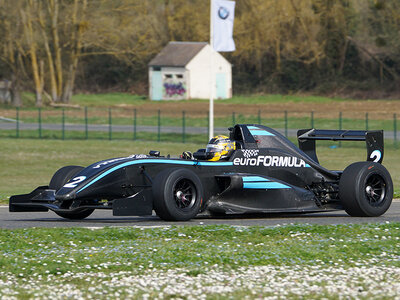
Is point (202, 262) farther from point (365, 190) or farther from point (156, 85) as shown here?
point (156, 85)

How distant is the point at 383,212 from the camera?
49.0 ft

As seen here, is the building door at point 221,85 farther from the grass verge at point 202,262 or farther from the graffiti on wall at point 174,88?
the grass verge at point 202,262

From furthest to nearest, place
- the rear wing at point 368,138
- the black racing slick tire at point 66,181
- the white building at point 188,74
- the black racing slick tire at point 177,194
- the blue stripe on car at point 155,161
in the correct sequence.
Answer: the white building at point 188,74 < the rear wing at point 368,138 < the black racing slick tire at point 66,181 < the blue stripe on car at point 155,161 < the black racing slick tire at point 177,194

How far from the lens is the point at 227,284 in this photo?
28.1ft

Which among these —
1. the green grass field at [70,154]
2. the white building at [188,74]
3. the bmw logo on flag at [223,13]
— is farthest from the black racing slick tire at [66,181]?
the white building at [188,74]

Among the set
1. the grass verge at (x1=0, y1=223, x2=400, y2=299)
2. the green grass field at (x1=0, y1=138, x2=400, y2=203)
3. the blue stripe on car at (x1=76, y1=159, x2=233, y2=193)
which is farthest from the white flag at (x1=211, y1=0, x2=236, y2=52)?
the grass verge at (x1=0, y1=223, x2=400, y2=299)

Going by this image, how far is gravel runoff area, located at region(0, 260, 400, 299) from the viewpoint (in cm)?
809

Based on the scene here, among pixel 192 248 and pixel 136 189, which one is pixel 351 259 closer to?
pixel 192 248

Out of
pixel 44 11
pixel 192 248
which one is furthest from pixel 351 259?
pixel 44 11

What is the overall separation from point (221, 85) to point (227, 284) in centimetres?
8429

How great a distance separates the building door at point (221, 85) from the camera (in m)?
92.1

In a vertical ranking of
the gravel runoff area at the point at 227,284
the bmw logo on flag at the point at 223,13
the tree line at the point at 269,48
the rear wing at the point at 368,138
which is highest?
the tree line at the point at 269,48

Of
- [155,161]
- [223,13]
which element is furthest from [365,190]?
[223,13]

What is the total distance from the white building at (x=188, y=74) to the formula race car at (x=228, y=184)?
75.0 metres
